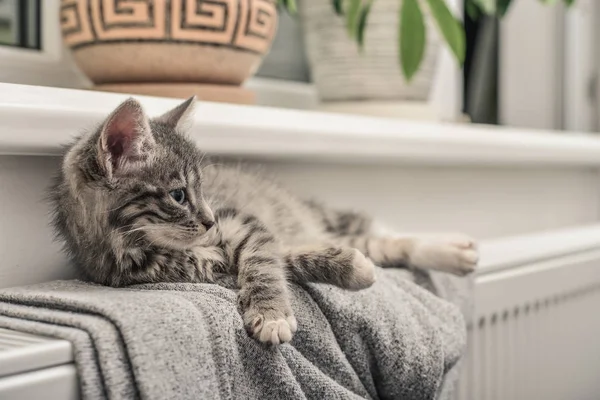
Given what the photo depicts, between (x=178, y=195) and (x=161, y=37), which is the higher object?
(x=161, y=37)

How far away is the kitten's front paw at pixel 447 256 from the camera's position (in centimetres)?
95

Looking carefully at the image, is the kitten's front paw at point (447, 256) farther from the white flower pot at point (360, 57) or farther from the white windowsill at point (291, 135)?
the white flower pot at point (360, 57)

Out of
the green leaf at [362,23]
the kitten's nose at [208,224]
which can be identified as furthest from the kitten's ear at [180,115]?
the green leaf at [362,23]

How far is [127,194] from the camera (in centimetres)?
73

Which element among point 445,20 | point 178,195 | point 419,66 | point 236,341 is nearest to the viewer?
point 236,341

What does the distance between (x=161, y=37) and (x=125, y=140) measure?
0.84ft

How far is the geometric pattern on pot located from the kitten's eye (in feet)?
0.85

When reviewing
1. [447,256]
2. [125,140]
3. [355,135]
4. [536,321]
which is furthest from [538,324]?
[125,140]

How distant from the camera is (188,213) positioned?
750 millimetres

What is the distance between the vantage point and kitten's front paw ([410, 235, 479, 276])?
95 centimetres

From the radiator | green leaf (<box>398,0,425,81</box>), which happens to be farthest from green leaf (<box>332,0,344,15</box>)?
the radiator

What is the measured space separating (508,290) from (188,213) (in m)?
0.57

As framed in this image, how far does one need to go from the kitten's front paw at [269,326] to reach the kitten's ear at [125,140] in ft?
0.62

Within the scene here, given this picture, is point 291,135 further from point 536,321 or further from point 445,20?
point 536,321
